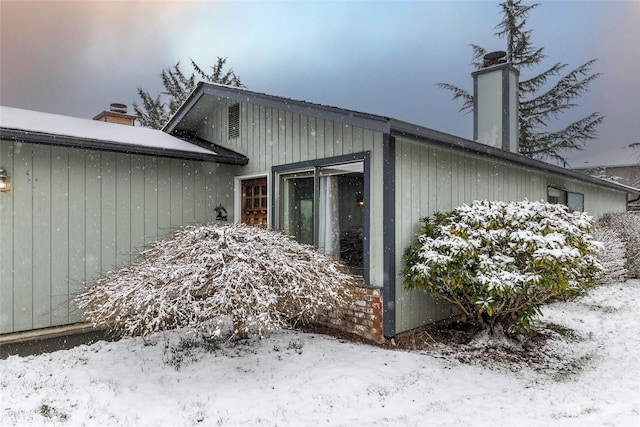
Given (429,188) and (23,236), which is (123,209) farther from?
(429,188)

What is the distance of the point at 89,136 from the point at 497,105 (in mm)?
7871

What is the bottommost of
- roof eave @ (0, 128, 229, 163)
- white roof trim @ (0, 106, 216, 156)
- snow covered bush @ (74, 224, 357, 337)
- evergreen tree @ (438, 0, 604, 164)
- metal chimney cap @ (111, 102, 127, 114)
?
snow covered bush @ (74, 224, 357, 337)

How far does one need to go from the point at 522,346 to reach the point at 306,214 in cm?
330

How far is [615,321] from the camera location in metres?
6.34

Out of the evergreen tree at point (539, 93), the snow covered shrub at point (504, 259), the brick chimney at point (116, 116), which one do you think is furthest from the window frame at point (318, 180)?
the evergreen tree at point (539, 93)

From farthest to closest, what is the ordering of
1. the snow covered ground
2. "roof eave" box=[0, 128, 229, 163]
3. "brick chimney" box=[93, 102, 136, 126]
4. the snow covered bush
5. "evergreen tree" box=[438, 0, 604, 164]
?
1. "evergreen tree" box=[438, 0, 604, 164]
2. "brick chimney" box=[93, 102, 136, 126]
3. "roof eave" box=[0, 128, 229, 163]
4. the snow covered bush
5. the snow covered ground

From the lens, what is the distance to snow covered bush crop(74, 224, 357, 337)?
3.71m

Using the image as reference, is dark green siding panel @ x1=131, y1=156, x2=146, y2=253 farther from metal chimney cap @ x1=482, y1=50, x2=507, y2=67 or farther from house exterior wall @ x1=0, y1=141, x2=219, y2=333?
metal chimney cap @ x1=482, y1=50, x2=507, y2=67

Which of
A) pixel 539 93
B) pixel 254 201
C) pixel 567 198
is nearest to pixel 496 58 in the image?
pixel 567 198

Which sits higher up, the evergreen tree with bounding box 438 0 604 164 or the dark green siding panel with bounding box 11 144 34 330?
the evergreen tree with bounding box 438 0 604 164

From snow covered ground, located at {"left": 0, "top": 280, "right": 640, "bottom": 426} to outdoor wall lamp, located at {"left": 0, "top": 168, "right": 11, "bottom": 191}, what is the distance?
200cm

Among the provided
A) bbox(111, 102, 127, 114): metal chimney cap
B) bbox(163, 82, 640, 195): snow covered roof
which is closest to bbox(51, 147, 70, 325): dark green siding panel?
bbox(163, 82, 640, 195): snow covered roof

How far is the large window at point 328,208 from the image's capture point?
544 cm

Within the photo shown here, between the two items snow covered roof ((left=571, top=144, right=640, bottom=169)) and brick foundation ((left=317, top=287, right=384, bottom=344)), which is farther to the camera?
snow covered roof ((left=571, top=144, right=640, bottom=169))
